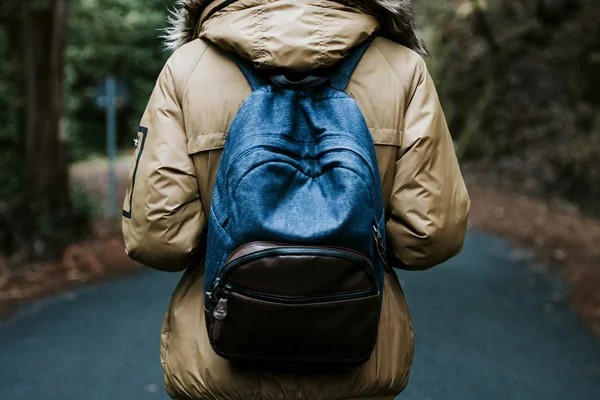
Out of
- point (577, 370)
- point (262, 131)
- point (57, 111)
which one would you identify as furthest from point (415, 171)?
point (57, 111)

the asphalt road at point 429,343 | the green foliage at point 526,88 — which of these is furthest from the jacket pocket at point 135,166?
the green foliage at point 526,88

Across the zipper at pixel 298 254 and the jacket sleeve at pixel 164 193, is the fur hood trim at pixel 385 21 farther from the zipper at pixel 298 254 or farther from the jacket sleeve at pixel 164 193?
the zipper at pixel 298 254

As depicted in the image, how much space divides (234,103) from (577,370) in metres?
4.37

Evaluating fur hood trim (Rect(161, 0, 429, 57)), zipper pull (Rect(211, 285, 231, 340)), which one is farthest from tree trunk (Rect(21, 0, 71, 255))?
zipper pull (Rect(211, 285, 231, 340))

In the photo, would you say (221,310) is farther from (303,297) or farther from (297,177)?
(297,177)

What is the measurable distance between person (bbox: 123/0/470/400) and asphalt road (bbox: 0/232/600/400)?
309cm

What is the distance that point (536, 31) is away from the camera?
16.5 metres

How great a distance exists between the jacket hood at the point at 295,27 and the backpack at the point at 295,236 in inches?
3.2

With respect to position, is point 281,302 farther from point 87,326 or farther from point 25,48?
point 25,48

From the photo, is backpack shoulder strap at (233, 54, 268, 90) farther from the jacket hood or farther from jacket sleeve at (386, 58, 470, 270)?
jacket sleeve at (386, 58, 470, 270)

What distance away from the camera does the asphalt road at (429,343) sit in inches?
213

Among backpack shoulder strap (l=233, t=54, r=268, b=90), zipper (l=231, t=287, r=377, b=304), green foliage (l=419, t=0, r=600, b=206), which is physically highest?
backpack shoulder strap (l=233, t=54, r=268, b=90)

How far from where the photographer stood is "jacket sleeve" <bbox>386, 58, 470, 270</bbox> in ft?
7.47

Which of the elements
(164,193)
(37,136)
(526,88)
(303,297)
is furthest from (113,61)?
(303,297)
